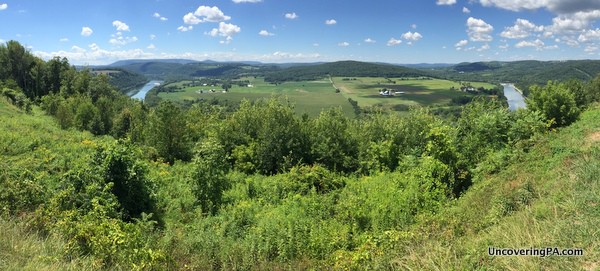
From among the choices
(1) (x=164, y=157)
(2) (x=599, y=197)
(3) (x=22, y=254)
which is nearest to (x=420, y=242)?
(2) (x=599, y=197)

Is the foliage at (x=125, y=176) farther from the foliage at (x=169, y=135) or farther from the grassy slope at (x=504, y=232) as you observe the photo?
the foliage at (x=169, y=135)

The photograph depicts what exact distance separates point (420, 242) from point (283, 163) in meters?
16.3

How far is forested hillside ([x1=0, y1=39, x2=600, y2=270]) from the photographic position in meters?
Result: 5.91

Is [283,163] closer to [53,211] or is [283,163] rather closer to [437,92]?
[53,211]

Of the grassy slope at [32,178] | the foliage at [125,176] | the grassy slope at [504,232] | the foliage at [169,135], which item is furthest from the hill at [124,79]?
the grassy slope at [504,232]

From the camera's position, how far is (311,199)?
1340cm

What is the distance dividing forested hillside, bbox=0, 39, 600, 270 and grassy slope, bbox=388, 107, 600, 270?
0.10 feet

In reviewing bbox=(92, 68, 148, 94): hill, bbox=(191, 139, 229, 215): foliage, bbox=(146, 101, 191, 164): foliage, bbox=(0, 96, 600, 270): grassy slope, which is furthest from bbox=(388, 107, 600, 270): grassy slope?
bbox=(92, 68, 148, 94): hill

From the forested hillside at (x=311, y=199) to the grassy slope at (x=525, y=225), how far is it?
0.03 meters

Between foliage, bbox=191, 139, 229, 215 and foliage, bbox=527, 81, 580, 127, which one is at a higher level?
foliage, bbox=527, 81, 580, 127

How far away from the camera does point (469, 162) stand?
52.2ft

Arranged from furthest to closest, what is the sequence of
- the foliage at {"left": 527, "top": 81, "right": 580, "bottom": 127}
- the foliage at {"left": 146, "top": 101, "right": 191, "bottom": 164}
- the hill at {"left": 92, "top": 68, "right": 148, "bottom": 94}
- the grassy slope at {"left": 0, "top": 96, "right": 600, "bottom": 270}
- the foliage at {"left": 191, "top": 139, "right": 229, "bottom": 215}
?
the hill at {"left": 92, "top": 68, "right": 148, "bottom": 94}, the foliage at {"left": 146, "top": 101, "right": 191, "bottom": 164}, the foliage at {"left": 527, "top": 81, "right": 580, "bottom": 127}, the foliage at {"left": 191, "top": 139, "right": 229, "bottom": 215}, the grassy slope at {"left": 0, "top": 96, "right": 600, "bottom": 270}

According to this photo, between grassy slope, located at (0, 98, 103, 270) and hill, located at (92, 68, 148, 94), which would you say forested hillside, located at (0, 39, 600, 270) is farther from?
hill, located at (92, 68, 148, 94)

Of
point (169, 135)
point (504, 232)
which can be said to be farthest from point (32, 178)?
point (169, 135)
